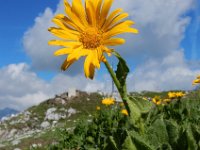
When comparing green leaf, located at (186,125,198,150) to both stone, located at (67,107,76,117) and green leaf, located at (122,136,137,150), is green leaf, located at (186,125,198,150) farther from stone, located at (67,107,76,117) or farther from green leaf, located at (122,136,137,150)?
stone, located at (67,107,76,117)

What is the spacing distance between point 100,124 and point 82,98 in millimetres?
25706

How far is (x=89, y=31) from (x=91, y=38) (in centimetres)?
8

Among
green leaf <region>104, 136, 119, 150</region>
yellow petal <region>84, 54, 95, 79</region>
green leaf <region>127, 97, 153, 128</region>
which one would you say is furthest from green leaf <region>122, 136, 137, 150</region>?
yellow petal <region>84, 54, 95, 79</region>

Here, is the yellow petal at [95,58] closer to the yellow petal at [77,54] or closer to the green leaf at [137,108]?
the yellow petal at [77,54]

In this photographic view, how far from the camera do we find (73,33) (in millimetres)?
3223

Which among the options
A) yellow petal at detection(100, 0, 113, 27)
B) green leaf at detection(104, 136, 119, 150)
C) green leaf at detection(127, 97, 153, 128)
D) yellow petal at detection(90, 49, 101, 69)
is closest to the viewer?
yellow petal at detection(90, 49, 101, 69)

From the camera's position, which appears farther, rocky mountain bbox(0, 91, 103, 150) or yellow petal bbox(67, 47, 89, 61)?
rocky mountain bbox(0, 91, 103, 150)

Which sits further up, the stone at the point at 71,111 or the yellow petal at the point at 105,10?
the stone at the point at 71,111

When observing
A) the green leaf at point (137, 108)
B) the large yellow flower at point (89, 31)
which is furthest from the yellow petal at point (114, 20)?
the green leaf at point (137, 108)

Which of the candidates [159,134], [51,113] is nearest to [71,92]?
[51,113]

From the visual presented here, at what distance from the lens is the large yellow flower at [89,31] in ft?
9.35

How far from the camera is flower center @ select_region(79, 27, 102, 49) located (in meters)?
3.08

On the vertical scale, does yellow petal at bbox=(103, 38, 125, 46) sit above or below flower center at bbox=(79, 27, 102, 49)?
below

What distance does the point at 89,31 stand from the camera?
3.23 meters
